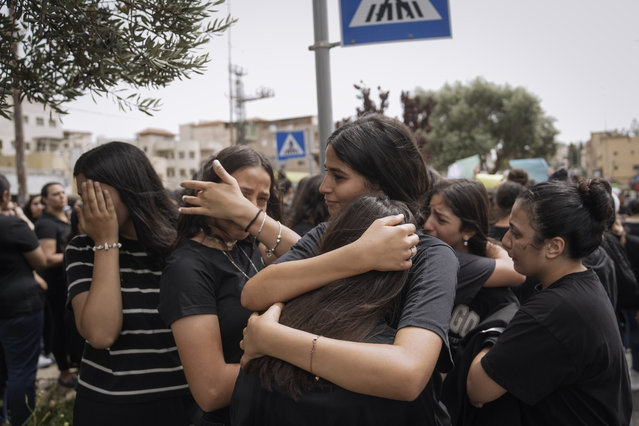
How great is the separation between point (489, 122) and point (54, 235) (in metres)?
30.0

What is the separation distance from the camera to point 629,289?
4500 millimetres

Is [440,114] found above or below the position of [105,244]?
above

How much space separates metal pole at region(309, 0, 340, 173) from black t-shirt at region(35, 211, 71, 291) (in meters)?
3.72

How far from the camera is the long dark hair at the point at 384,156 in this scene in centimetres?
176

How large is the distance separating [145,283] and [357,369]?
137 cm

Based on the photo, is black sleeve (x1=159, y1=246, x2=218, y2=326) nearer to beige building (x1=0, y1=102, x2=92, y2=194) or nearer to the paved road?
the paved road

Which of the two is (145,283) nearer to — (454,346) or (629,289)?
(454,346)

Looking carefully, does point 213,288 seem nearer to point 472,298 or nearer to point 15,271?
point 472,298

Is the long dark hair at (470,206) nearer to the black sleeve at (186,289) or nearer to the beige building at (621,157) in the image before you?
the black sleeve at (186,289)

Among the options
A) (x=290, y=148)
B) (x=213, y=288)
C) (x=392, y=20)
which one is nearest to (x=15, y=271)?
(x=213, y=288)

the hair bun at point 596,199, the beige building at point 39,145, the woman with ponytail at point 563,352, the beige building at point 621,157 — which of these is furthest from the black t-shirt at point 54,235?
the beige building at point 621,157

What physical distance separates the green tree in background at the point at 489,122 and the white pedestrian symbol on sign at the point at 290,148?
71.6 ft

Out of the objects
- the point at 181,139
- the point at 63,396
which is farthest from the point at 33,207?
the point at 181,139

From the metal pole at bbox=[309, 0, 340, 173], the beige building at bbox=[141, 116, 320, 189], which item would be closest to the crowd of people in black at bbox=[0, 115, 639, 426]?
the metal pole at bbox=[309, 0, 340, 173]
